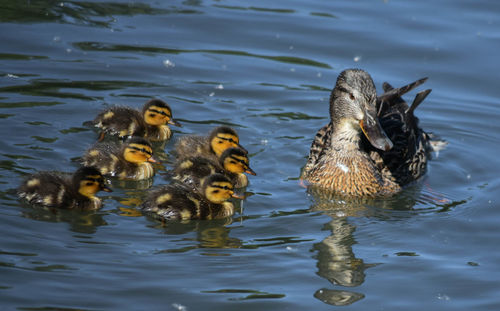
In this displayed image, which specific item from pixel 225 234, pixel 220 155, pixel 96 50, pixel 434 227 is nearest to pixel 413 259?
pixel 434 227

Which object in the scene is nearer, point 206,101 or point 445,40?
point 206,101

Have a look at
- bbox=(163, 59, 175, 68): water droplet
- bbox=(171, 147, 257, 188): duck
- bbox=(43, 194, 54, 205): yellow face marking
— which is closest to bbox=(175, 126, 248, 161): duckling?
bbox=(171, 147, 257, 188): duck

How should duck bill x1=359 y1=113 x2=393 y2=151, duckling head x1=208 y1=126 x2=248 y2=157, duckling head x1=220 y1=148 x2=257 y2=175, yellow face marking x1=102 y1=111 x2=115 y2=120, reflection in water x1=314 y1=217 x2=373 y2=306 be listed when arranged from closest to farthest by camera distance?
reflection in water x1=314 y1=217 x2=373 y2=306 → duck bill x1=359 y1=113 x2=393 y2=151 → duckling head x1=220 y1=148 x2=257 y2=175 → duckling head x1=208 y1=126 x2=248 y2=157 → yellow face marking x1=102 y1=111 x2=115 y2=120

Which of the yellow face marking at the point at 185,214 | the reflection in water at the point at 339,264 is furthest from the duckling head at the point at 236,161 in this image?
the reflection in water at the point at 339,264

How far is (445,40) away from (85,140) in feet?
13.6

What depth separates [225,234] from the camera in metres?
5.19

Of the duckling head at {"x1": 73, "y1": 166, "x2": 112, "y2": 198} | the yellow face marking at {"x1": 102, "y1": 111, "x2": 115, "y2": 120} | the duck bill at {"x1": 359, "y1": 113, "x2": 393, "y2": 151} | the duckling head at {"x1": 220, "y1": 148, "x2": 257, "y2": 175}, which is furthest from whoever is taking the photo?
the yellow face marking at {"x1": 102, "y1": 111, "x2": 115, "y2": 120}

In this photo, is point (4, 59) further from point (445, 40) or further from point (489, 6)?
point (489, 6)

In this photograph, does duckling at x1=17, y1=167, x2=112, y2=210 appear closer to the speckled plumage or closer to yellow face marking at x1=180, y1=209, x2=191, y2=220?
the speckled plumage

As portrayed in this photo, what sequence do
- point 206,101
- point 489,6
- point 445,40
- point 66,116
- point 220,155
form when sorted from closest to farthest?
1. point 220,155
2. point 66,116
3. point 206,101
4. point 445,40
5. point 489,6

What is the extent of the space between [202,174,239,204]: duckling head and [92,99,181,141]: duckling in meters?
1.32

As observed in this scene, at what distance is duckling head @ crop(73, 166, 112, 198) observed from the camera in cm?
522

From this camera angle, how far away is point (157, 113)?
21.6ft

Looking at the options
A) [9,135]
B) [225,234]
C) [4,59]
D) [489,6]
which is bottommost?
[225,234]
